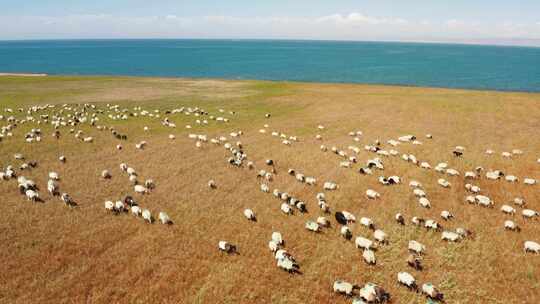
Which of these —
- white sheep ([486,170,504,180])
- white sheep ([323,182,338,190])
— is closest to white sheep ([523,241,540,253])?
white sheep ([486,170,504,180])

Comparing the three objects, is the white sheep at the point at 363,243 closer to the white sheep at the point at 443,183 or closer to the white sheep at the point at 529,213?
the white sheep at the point at 529,213

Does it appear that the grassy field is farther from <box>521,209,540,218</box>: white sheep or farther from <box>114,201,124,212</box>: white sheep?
<box>114,201,124,212</box>: white sheep

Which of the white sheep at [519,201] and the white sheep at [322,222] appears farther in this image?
the white sheep at [519,201]

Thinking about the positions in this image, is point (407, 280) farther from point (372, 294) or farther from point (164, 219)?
point (164, 219)

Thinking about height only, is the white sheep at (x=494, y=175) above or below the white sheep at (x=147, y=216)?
below

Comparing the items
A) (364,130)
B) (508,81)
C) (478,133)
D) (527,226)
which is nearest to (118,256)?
(527,226)

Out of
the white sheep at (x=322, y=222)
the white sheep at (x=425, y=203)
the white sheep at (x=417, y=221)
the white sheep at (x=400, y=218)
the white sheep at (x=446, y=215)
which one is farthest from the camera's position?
the white sheep at (x=425, y=203)

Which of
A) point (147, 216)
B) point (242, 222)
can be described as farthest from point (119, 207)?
point (242, 222)

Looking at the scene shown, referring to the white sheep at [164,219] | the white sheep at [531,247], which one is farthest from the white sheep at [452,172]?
the white sheep at [164,219]
